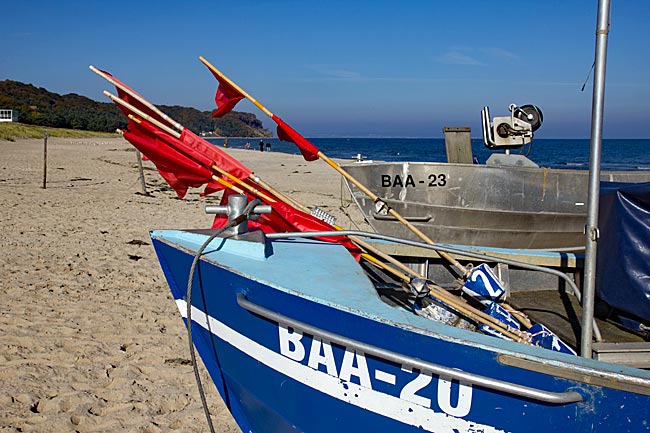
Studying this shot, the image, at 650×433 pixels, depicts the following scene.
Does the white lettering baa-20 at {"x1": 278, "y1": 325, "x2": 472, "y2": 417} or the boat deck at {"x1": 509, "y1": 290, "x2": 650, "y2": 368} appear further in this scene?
the boat deck at {"x1": 509, "y1": 290, "x2": 650, "y2": 368}

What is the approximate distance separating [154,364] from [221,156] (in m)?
2.06

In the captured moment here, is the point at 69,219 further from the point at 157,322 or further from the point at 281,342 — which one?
the point at 281,342

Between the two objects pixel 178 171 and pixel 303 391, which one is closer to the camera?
pixel 303 391

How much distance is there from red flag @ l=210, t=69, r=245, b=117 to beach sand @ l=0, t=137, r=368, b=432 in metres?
2.28

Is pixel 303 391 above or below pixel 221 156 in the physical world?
below

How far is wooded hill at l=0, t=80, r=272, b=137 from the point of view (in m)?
79.6

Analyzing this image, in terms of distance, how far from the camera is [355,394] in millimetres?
2979

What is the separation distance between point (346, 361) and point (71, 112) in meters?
90.6

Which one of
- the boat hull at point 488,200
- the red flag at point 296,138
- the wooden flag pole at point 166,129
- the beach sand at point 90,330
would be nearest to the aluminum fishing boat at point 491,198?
the boat hull at point 488,200

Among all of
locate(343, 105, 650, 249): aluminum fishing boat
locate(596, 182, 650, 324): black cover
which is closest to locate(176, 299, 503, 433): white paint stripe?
locate(596, 182, 650, 324): black cover

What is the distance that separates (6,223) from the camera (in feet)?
36.0

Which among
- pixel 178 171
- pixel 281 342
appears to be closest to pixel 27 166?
pixel 178 171

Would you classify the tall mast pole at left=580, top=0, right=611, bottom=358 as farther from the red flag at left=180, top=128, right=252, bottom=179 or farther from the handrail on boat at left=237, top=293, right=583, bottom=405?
the red flag at left=180, top=128, right=252, bottom=179

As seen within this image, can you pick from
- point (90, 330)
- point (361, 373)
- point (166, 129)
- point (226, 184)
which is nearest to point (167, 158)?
point (166, 129)
